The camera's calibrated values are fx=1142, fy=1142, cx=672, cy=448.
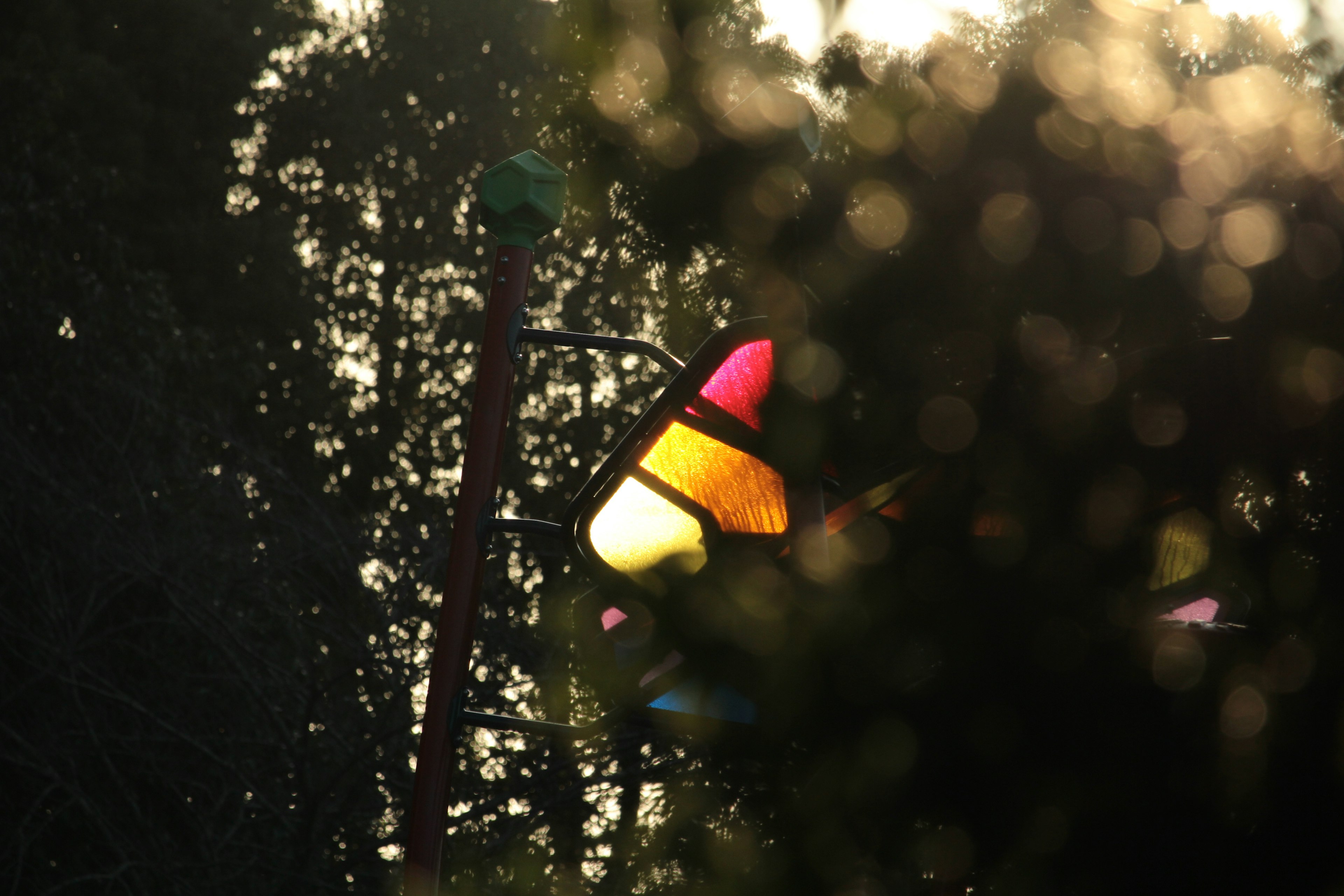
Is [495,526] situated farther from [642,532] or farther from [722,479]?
[722,479]

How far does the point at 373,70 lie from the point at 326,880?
9.39m

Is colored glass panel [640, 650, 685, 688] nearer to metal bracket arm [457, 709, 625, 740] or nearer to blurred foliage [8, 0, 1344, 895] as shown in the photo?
blurred foliage [8, 0, 1344, 895]

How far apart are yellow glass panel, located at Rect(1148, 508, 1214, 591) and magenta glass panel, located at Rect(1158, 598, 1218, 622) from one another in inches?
2.2

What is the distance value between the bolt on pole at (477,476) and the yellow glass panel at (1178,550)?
5.11ft

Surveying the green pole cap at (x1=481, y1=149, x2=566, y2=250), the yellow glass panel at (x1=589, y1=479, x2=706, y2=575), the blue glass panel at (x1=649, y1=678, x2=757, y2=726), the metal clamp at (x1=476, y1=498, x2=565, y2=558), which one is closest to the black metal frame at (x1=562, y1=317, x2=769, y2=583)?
the yellow glass panel at (x1=589, y1=479, x2=706, y2=575)

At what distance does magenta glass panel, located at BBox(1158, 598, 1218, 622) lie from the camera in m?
2.26

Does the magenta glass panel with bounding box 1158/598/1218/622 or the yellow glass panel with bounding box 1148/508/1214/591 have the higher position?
the yellow glass panel with bounding box 1148/508/1214/591

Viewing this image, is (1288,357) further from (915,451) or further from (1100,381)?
(915,451)

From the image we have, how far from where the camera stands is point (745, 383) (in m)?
2.08

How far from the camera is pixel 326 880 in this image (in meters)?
5.98

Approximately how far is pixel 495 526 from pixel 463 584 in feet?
0.56

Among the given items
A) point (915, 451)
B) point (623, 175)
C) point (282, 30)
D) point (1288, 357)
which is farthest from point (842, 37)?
point (282, 30)

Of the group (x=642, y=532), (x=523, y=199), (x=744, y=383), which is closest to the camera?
(x=744, y=383)

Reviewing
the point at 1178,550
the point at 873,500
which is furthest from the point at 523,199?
the point at 1178,550
